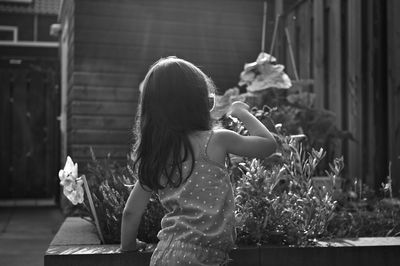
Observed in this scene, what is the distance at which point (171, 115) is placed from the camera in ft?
6.01

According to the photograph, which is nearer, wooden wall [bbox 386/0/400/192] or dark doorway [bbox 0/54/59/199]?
wooden wall [bbox 386/0/400/192]

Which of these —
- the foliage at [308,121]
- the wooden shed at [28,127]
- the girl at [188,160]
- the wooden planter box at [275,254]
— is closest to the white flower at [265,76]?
the foliage at [308,121]

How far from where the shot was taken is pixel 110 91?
6.24 meters

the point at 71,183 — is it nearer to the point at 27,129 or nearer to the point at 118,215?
the point at 118,215

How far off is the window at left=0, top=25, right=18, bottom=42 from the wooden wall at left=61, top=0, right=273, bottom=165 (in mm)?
8924

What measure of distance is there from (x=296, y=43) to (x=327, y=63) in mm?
751

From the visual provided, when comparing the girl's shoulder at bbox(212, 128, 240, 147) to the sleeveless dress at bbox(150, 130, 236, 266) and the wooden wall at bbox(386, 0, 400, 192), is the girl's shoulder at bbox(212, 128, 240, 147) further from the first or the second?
the wooden wall at bbox(386, 0, 400, 192)

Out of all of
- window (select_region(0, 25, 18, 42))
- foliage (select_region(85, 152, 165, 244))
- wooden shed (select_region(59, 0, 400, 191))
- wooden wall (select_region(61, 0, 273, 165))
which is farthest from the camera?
window (select_region(0, 25, 18, 42))

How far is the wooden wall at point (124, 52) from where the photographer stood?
6.16m

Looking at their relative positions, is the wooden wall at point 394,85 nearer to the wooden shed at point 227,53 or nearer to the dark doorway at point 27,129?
the wooden shed at point 227,53

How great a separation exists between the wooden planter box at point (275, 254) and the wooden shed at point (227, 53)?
1.99m

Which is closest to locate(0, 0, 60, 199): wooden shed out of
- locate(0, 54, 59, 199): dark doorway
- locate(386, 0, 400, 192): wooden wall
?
locate(0, 54, 59, 199): dark doorway

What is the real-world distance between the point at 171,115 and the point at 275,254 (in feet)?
3.04

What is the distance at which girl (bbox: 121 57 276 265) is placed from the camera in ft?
5.98
